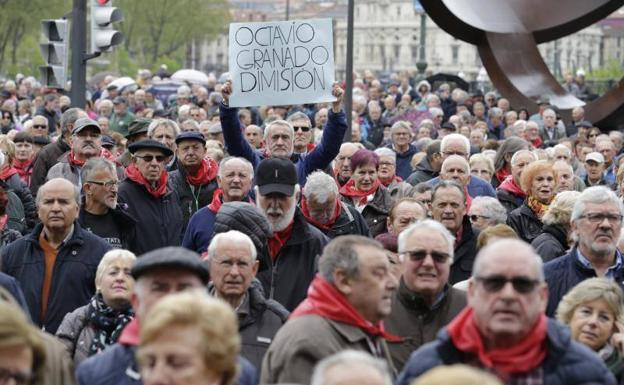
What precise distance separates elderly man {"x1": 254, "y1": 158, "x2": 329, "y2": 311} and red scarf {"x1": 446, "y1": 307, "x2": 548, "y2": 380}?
3289 millimetres

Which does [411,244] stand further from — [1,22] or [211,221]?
[1,22]

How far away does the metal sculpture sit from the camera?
929 inches

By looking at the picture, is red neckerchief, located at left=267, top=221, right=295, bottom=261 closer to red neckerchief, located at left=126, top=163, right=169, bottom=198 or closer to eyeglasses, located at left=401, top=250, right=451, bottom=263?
eyeglasses, located at left=401, top=250, right=451, bottom=263

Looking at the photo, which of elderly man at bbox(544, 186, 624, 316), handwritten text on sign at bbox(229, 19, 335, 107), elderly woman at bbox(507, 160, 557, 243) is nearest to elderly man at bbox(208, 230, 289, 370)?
elderly man at bbox(544, 186, 624, 316)

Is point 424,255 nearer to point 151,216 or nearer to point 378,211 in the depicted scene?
point 151,216

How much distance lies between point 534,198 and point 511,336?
6007mm

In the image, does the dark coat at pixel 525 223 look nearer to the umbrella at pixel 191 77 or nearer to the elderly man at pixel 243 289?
the elderly man at pixel 243 289

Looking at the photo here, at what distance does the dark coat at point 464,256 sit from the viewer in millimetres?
9586

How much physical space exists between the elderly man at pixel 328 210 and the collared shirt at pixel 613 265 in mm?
2028

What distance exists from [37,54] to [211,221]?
202 feet

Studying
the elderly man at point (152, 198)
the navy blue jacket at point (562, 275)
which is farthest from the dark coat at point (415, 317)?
the elderly man at point (152, 198)

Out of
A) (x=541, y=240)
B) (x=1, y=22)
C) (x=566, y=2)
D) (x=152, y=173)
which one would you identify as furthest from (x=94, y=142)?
(x=1, y=22)

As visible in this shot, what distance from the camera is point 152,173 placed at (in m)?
11.3

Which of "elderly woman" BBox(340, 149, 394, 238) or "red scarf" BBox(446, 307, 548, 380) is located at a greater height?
"elderly woman" BBox(340, 149, 394, 238)
